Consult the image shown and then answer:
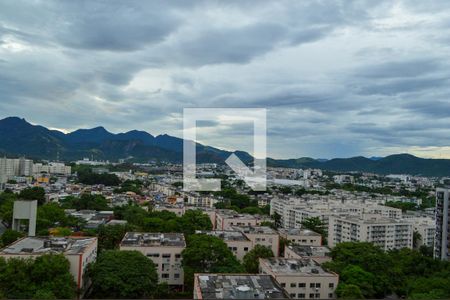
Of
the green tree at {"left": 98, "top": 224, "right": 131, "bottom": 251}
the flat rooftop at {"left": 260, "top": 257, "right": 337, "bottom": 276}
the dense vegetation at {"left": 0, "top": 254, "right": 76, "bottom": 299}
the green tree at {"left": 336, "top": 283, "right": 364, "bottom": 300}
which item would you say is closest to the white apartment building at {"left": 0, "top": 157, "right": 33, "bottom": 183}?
the green tree at {"left": 98, "top": 224, "right": 131, "bottom": 251}

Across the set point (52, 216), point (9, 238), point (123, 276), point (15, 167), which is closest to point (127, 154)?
point (15, 167)

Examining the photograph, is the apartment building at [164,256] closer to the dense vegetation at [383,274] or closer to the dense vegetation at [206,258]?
the dense vegetation at [206,258]

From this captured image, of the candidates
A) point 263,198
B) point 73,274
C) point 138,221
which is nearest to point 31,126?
point 263,198

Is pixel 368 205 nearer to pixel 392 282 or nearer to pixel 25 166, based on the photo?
pixel 392 282

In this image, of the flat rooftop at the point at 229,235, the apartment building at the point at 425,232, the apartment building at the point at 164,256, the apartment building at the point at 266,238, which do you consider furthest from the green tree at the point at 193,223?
the apartment building at the point at 425,232

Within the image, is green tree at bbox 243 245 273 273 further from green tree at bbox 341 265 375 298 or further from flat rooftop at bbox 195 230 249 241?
green tree at bbox 341 265 375 298

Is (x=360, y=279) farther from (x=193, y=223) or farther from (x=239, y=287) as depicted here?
(x=193, y=223)
